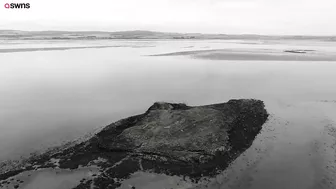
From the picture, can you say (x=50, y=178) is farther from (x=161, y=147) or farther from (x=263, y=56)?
(x=263, y=56)

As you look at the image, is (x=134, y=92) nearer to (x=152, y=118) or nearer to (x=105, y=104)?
(x=105, y=104)

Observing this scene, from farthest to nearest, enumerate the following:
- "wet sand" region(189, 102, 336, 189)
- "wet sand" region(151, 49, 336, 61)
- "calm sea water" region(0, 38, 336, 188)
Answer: "wet sand" region(151, 49, 336, 61), "calm sea water" region(0, 38, 336, 188), "wet sand" region(189, 102, 336, 189)

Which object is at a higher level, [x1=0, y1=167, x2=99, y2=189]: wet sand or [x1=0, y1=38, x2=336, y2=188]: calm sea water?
[x1=0, y1=38, x2=336, y2=188]: calm sea water

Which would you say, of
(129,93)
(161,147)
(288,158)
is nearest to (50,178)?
(161,147)

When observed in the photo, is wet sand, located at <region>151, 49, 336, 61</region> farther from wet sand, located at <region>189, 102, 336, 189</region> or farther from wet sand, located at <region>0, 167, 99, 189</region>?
wet sand, located at <region>0, 167, 99, 189</region>

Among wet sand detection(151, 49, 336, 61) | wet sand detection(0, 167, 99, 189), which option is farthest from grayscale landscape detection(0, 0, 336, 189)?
wet sand detection(151, 49, 336, 61)

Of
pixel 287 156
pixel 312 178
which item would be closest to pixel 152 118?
pixel 287 156
